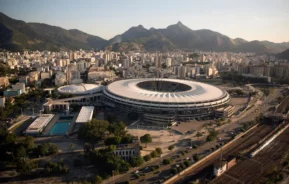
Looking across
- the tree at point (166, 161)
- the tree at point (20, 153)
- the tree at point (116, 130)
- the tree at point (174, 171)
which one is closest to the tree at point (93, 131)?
the tree at point (116, 130)

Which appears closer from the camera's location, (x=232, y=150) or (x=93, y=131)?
(x=232, y=150)

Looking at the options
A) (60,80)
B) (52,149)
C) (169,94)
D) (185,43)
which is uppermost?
(185,43)

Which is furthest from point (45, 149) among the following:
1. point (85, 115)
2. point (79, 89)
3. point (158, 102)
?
point (79, 89)

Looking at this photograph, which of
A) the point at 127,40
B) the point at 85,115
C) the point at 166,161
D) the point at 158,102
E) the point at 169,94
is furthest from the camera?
the point at 127,40

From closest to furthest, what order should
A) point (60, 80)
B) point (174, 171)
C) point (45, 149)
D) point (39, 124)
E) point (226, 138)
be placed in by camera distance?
point (174, 171), point (45, 149), point (226, 138), point (39, 124), point (60, 80)

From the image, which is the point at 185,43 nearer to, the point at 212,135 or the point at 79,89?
the point at 79,89

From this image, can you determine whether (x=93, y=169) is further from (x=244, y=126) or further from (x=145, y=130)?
(x=244, y=126)

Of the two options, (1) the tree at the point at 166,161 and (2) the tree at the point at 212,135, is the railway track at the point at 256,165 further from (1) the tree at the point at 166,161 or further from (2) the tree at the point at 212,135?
(2) the tree at the point at 212,135

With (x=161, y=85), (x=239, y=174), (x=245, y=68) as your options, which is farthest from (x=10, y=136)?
(x=245, y=68)
